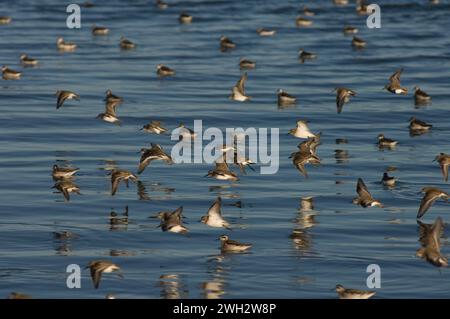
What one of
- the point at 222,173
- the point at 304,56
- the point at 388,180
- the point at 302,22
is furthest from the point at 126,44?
the point at 388,180

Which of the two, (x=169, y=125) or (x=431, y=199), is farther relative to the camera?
(x=169, y=125)

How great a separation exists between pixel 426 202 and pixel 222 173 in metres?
4.75

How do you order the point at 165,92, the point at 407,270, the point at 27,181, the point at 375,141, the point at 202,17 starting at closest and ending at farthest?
1. the point at 407,270
2. the point at 27,181
3. the point at 375,141
4. the point at 165,92
5. the point at 202,17

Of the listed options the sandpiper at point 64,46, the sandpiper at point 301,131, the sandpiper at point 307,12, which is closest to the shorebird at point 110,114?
the sandpiper at point 301,131

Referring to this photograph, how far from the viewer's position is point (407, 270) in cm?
2206

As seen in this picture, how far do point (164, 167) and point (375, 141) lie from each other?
20.0ft

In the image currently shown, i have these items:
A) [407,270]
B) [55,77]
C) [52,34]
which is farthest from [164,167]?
[52,34]

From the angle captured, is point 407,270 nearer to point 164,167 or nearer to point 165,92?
point 164,167

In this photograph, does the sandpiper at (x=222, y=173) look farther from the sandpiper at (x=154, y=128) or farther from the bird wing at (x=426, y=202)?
the bird wing at (x=426, y=202)

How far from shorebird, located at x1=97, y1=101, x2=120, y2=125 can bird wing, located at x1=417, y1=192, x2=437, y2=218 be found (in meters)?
11.1

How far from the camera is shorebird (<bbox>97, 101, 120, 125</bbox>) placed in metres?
33.6

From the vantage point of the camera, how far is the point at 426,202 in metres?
24.7

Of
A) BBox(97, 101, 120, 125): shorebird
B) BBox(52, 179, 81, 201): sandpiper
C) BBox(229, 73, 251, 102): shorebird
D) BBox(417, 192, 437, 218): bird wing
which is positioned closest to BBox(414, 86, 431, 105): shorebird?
BBox(229, 73, 251, 102): shorebird

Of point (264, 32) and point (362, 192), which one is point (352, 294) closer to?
point (362, 192)
